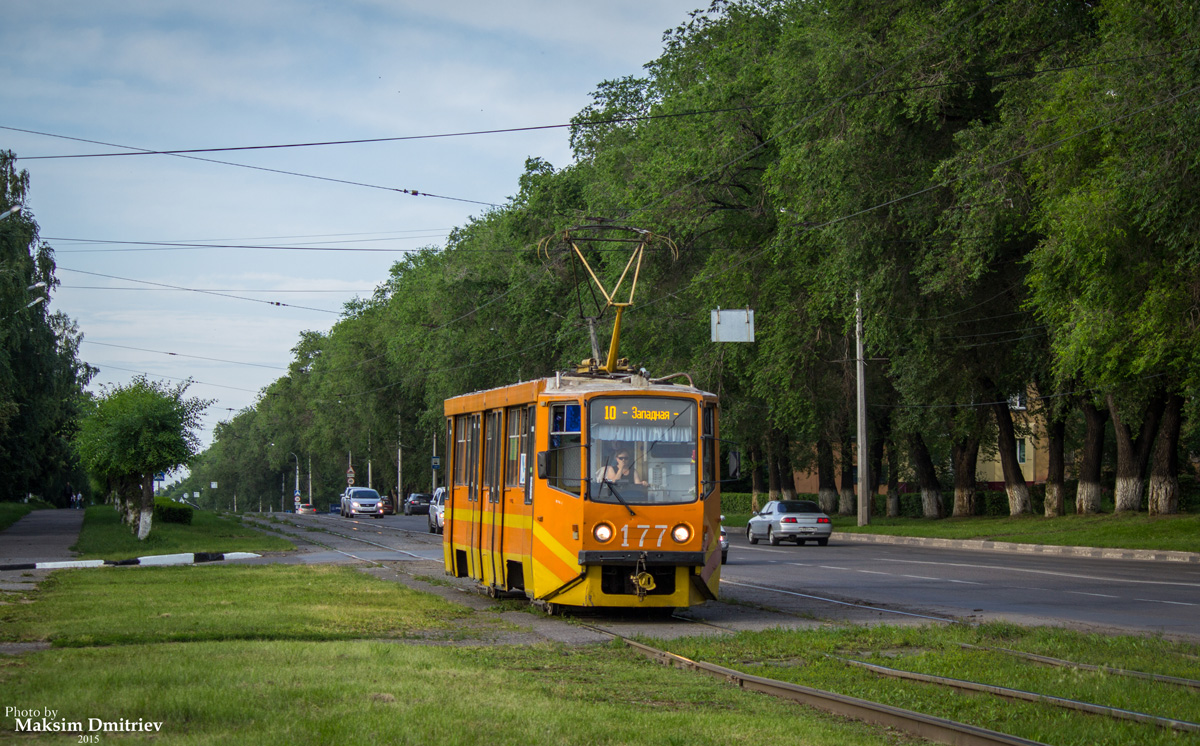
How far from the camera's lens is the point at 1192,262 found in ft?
82.1

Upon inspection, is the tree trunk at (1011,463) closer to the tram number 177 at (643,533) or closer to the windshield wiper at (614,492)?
the tram number 177 at (643,533)

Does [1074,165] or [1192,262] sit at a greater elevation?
[1074,165]

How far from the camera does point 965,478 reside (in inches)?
2055

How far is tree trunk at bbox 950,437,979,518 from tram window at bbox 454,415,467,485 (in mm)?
34557

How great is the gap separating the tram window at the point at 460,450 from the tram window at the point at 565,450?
462 cm

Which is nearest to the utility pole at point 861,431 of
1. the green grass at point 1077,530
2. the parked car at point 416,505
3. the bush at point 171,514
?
the green grass at point 1077,530

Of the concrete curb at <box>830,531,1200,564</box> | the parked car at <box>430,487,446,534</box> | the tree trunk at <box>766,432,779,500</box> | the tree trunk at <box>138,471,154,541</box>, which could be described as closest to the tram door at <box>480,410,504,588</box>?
the concrete curb at <box>830,531,1200,564</box>

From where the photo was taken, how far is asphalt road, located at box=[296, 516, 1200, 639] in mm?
15773

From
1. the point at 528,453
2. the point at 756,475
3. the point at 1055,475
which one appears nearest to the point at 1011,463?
the point at 1055,475

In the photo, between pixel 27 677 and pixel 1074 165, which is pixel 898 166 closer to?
pixel 1074 165

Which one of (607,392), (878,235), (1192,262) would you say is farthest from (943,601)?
(878,235)

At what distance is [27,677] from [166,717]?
2.33m

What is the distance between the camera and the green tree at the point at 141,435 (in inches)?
1359

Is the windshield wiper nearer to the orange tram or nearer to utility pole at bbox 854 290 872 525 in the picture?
the orange tram
